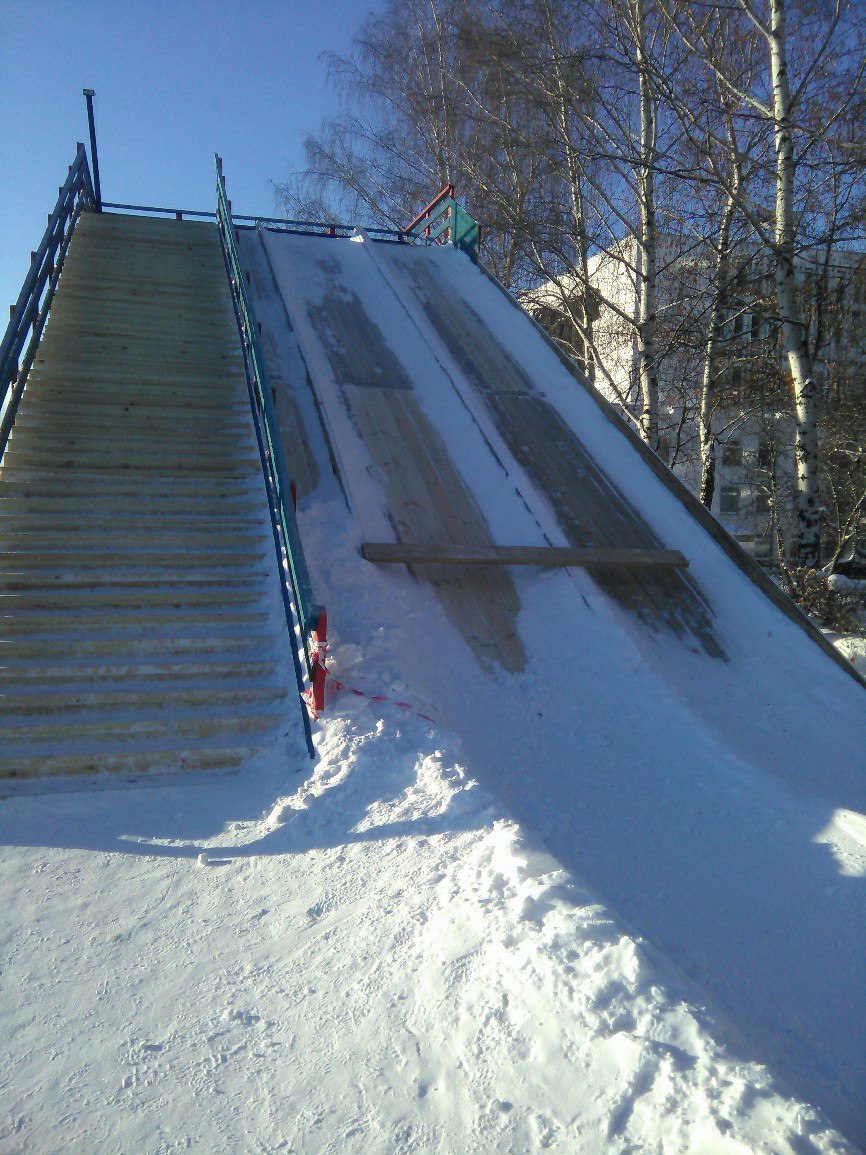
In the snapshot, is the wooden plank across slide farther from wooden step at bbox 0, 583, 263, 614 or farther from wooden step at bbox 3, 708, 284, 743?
wooden step at bbox 3, 708, 284, 743

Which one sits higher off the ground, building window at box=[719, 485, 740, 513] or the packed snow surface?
building window at box=[719, 485, 740, 513]

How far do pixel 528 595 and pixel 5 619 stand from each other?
11.4 feet

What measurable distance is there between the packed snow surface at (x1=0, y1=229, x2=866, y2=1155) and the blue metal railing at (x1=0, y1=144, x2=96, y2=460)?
3.14m

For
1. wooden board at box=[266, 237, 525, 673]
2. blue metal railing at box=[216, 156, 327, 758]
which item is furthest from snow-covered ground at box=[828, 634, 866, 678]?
blue metal railing at box=[216, 156, 327, 758]

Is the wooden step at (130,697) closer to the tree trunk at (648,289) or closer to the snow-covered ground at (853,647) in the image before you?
the snow-covered ground at (853,647)

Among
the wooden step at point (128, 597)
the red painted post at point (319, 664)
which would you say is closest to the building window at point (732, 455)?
the wooden step at point (128, 597)

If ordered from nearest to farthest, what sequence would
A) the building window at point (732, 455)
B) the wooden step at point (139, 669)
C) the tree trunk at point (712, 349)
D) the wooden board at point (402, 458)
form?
the wooden step at point (139, 669) < the wooden board at point (402, 458) < the tree trunk at point (712, 349) < the building window at point (732, 455)

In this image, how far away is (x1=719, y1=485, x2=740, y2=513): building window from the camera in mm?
21900

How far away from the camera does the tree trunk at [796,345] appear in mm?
9602

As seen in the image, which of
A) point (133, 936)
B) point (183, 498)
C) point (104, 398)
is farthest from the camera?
point (104, 398)

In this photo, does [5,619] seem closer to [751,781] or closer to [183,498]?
[183,498]

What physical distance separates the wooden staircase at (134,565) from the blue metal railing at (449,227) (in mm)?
5287

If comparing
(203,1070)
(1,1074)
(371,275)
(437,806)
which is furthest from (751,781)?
(371,275)

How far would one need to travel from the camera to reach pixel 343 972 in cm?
276
